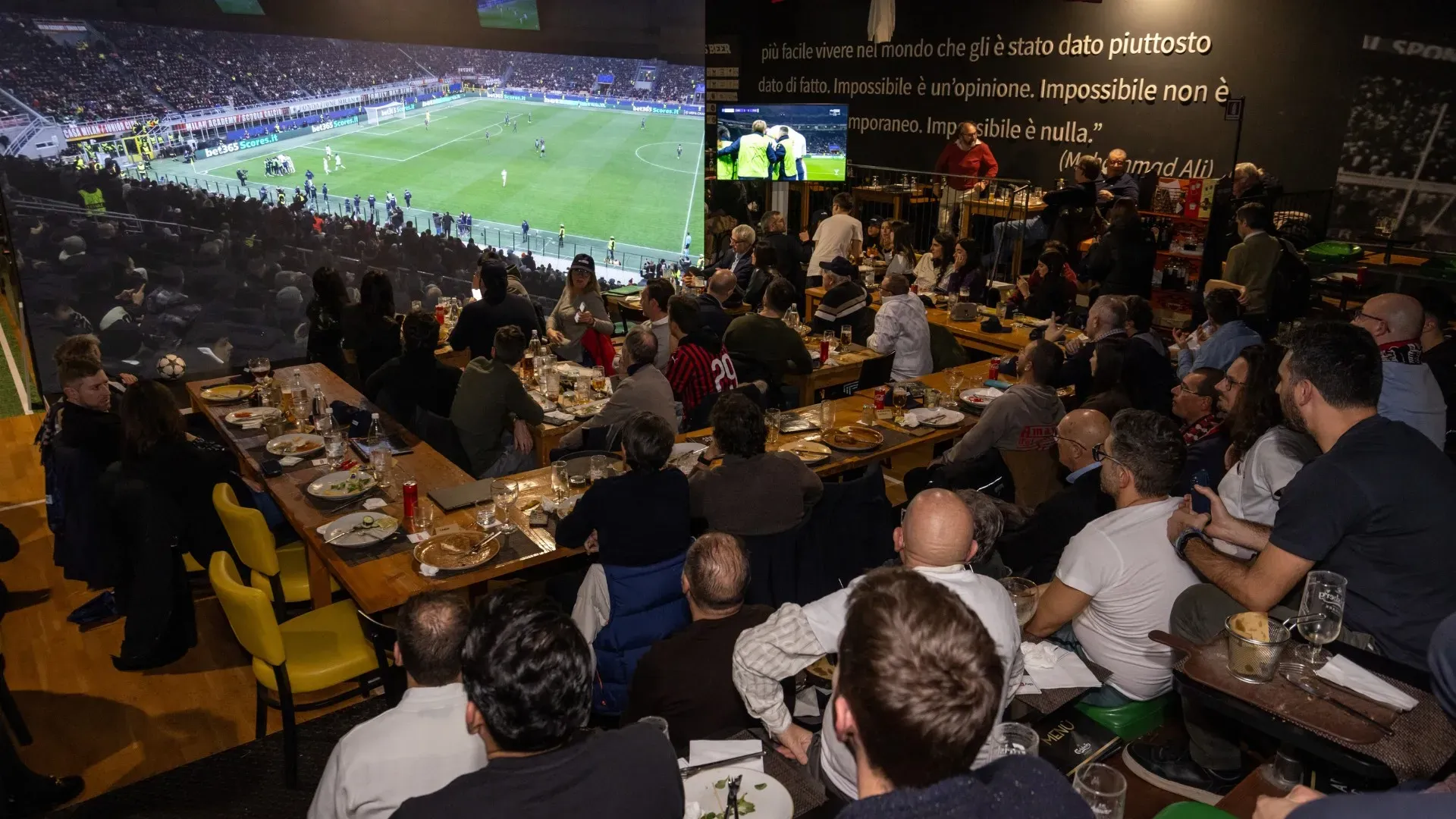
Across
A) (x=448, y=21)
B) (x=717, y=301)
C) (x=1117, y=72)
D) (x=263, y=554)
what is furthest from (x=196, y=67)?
(x=1117, y=72)

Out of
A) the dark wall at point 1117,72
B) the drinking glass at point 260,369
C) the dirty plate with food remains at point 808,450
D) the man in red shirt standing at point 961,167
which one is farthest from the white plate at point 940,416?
the dark wall at point 1117,72

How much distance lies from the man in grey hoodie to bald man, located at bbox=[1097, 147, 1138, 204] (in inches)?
195

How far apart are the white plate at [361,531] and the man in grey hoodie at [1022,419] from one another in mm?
2834

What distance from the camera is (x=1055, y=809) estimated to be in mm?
1295

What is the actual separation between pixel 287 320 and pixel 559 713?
27.7ft

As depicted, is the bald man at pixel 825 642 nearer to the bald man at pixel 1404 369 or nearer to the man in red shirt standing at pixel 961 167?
the bald man at pixel 1404 369

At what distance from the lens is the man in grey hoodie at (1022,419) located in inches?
195

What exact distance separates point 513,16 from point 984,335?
20.3 feet

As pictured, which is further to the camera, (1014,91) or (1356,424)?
(1014,91)

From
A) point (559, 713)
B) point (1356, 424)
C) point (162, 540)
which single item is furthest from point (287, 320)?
point (1356, 424)

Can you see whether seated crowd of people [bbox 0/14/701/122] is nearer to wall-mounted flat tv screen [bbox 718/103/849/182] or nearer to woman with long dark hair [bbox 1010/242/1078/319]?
wall-mounted flat tv screen [bbox 718/103/849/182]

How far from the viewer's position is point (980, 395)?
5930 millimetres

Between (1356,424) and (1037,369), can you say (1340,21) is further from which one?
(1356,424)

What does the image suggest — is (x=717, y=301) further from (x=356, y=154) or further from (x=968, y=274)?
(x=356, y=154)
